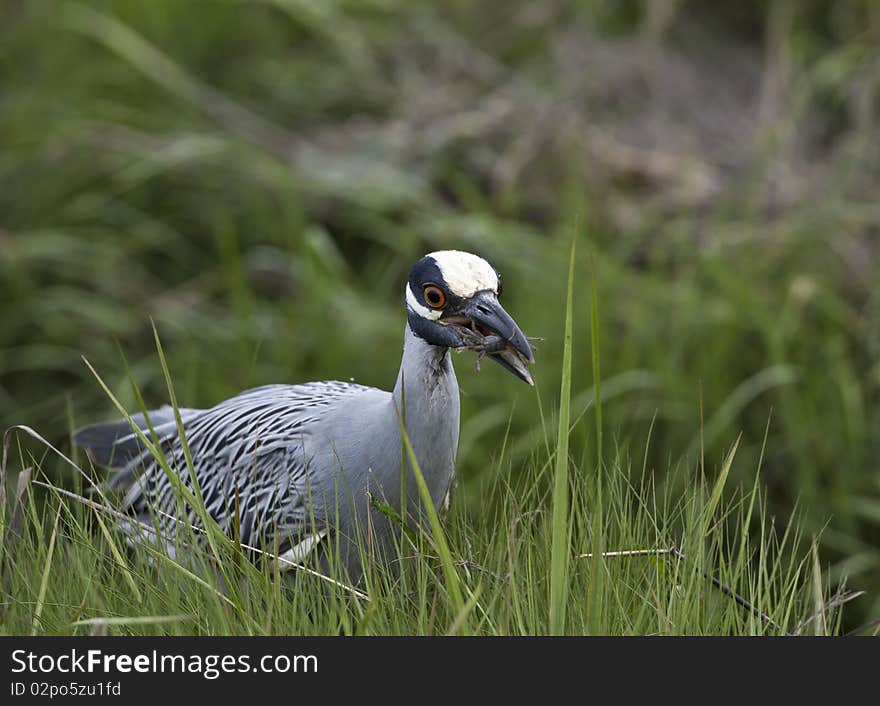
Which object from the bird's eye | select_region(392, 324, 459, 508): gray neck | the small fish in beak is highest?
the bird's eye

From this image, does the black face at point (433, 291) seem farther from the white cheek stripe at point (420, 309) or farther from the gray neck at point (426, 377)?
the gray neck at point (426, 377)

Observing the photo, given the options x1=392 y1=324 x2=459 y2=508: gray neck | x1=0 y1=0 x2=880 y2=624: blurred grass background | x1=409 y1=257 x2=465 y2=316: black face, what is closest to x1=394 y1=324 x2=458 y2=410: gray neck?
x1=392 y1=324 x2=459 y2=508: gray neck

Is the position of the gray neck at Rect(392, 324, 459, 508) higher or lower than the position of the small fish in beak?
lower

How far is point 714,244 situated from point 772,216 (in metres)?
0.78

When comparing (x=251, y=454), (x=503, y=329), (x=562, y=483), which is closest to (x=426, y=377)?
(x=503, y=329)

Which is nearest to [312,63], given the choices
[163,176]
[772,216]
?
[163,176]

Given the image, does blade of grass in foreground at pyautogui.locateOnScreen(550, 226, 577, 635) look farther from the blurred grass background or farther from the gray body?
the blurred grass background

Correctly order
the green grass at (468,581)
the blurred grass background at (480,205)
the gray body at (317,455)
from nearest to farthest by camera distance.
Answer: the green grass at (468,581), the gray body at (317,455), the blurred grass background at (480,205)

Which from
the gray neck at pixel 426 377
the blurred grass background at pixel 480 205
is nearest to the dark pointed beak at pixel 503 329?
the gray neck at pixel 426 377

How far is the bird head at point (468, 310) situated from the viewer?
2441 mm

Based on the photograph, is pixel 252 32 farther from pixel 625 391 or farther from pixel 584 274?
pixel 625 391

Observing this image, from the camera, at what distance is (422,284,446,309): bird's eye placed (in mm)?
2480

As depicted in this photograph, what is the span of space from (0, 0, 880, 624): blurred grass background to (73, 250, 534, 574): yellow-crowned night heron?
1050 millimetres
